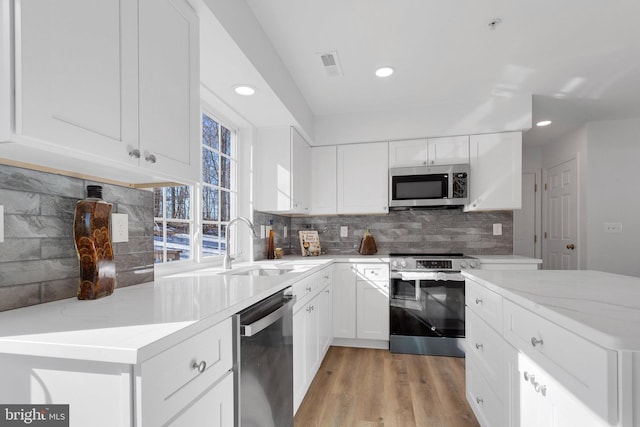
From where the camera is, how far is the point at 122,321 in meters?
0.84

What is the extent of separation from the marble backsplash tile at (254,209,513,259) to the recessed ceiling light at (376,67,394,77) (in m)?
1.57

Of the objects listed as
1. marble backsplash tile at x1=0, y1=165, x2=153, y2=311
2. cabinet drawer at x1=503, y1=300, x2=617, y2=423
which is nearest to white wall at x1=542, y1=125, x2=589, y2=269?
cabinet drawer at x1=503, y1=300, x2=617, y2=423

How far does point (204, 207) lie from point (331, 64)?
4.76ft

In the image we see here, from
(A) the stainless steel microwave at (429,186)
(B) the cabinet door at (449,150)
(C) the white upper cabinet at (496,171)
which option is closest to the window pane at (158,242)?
(A) the stainless steel microwave at (429,186)

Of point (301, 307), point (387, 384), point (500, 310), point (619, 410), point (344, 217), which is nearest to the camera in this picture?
point (619, 410)

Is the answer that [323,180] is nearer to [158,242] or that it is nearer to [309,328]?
[309,328]

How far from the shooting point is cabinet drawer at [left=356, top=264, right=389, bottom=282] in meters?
2.96

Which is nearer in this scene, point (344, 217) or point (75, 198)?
point (75, 198)

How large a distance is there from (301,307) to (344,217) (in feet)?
6.02

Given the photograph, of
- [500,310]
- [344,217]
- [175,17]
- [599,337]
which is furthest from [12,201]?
[344,217]

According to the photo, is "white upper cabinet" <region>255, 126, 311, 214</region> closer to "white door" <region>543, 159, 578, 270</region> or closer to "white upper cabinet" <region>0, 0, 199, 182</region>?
"white upper cabinet" <region>0, 0, 199, 182</region>

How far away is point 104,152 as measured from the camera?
91cm

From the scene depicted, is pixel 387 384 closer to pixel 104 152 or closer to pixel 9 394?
pixel 9 394

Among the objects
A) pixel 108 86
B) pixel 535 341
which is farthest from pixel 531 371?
pixel 108 86
